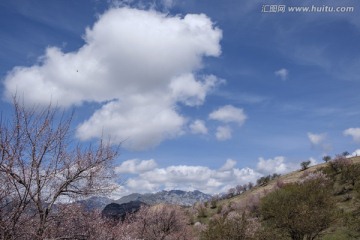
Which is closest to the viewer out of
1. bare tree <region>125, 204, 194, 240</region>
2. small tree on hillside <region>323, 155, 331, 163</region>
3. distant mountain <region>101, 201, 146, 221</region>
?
distant mountain <region>101, 201, 146, 221</region>

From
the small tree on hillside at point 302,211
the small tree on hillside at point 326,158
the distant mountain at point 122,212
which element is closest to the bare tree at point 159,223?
the distant mountain at point 122,212

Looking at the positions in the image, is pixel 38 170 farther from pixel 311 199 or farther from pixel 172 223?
pixel 311 199

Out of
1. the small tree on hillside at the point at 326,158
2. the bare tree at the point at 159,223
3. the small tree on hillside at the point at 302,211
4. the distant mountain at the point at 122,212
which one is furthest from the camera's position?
the small tree on hillside at the point at 326,158

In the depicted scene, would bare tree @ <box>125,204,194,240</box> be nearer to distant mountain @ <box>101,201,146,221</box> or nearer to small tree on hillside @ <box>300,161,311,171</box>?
distant mountain @ <box>101,201,146,221</box>

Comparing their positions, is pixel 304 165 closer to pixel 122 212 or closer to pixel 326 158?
pixel 326 158

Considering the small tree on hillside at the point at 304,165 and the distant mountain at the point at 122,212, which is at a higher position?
the small tree on hillside at the point at 304,165

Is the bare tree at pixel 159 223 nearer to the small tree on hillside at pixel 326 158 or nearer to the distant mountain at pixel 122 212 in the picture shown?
the distant mountain at pixel 122 212

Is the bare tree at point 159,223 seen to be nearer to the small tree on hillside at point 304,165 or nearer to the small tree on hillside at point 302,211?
the small tree on hillside at point 302,211


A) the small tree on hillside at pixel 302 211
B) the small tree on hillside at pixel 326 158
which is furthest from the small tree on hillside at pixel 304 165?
the small tree on hillside at pixel 302 211

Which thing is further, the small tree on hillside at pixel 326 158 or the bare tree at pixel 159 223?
the small tree on hillside at pixel 326 158

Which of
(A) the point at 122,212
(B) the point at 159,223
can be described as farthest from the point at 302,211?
(A) the point at 122,212

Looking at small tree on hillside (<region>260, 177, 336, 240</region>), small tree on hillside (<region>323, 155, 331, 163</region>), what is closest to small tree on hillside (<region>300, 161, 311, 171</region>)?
small tree on hillside (<region>323, 155, 331, 163</region>)

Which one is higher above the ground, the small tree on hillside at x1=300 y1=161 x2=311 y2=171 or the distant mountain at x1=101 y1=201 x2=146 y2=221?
the small tree on hillside at x1=300 y1=161 x2=311 y2=171

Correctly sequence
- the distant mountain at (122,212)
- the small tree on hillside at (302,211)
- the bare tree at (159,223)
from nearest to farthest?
the distant mountain at (122,212) < the small tree on hillside at (302,211) < the bare tree at (159,223)
